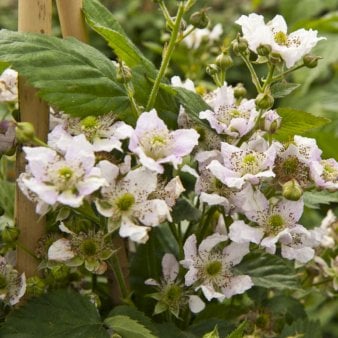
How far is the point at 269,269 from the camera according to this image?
825mm

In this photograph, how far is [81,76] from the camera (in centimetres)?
75

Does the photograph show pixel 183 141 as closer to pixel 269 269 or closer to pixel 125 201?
pixel 125 201

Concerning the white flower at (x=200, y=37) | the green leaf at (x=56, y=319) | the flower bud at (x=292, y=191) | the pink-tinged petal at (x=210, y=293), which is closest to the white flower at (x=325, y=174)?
the flower bud at (x=292, y=191)

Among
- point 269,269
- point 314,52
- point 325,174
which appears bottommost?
point 314,52

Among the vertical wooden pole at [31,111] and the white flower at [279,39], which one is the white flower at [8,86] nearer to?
the vertical wooden pole at [31,111]

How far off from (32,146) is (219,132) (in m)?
0.18

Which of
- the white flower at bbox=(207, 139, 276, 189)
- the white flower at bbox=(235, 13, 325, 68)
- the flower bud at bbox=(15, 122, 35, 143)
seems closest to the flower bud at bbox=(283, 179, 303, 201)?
the white flower at bbox=(207, 139, 276, 189)

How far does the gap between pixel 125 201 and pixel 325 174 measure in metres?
0.21

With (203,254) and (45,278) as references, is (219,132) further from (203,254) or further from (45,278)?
(45,278)

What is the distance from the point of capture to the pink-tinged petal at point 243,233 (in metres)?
0.72

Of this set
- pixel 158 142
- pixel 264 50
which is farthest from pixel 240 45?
pixel 158 142

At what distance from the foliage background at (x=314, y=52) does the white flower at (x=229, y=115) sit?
0.09 m

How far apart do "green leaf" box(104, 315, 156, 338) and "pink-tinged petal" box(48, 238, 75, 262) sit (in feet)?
0.24

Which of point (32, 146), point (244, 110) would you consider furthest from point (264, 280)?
point (32, 146)
